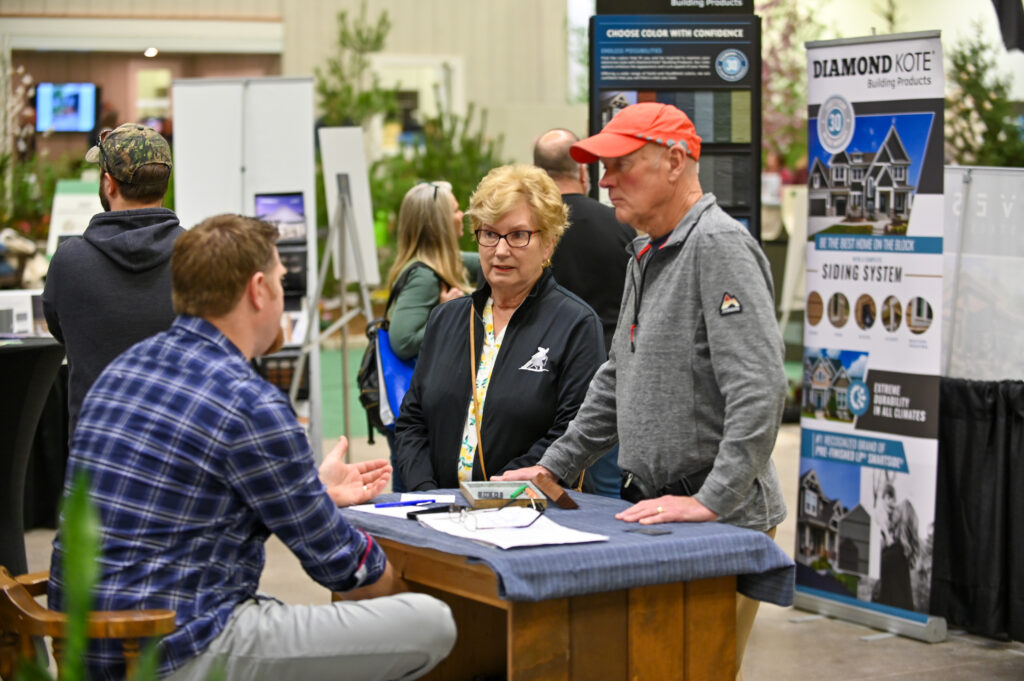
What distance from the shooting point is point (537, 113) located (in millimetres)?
17688

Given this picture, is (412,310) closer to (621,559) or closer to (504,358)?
(504,358)

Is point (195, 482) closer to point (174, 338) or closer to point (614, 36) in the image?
point (174, 338)

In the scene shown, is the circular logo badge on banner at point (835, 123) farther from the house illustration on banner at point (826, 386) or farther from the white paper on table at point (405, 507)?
the white paper on table at point (405, 507)

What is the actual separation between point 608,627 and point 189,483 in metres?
0.77

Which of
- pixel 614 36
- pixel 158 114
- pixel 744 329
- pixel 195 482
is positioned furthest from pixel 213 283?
pixel 158 114

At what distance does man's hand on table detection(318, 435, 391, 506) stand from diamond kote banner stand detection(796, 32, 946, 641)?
2.39 metres

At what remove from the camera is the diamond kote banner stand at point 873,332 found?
429 cm

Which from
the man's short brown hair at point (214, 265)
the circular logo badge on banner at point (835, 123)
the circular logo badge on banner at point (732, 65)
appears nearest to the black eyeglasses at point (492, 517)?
the man's short brown hair at point (214, 265)

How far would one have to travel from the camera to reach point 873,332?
444cm

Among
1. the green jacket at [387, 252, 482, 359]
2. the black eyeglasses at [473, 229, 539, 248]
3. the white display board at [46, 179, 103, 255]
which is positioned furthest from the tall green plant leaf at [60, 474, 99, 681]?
the white display board at [46, 179, 103, 255]

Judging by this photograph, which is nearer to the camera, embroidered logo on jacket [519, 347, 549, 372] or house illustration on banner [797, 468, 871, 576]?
embroidered logo on jacket [519, 347, 549, 372]

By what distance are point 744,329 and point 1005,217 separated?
8.59 feet

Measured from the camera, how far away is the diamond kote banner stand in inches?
169

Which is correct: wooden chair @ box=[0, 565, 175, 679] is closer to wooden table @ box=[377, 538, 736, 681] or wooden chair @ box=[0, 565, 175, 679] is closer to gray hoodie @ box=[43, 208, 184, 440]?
wooden table @ box=[377, 538, 736, 681]
